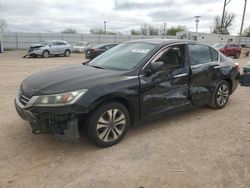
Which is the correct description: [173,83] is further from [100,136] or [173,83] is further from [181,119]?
[100,136]

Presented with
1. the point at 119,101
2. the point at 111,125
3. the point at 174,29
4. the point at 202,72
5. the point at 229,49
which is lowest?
the point at 111,125

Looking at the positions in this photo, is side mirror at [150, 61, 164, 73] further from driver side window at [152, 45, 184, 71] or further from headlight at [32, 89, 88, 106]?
headlight at [32, 89, 88, 106]

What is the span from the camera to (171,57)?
460 cm

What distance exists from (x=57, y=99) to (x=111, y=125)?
88cm

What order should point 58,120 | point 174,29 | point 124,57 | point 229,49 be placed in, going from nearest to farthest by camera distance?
point 58,120, point 124,57, point 229,49, point 174,29

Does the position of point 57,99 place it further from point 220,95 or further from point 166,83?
point 220,95

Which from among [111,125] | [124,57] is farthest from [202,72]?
[111,125]

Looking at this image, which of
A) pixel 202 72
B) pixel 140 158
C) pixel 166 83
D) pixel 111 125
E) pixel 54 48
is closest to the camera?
pixel 140 158

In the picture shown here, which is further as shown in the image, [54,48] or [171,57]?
[54,48]

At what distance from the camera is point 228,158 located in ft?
11.6

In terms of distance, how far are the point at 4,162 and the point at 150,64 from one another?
98.1 inches

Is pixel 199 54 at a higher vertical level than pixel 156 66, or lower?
higher

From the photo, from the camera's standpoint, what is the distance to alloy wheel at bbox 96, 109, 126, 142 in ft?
12.1

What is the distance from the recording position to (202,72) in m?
5.07
